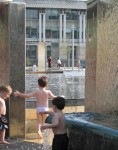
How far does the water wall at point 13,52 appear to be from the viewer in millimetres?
7434

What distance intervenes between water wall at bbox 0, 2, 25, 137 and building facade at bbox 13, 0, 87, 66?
63612mm

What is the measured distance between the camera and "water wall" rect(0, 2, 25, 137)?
7434 millimetres

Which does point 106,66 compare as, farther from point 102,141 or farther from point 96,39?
point 102,141

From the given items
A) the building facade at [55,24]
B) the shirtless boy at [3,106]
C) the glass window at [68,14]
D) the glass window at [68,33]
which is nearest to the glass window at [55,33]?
the building facade at [55,24]

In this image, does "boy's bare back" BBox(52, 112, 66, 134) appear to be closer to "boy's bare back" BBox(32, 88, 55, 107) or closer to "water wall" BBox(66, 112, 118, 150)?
"water wall" BBox(66, 112, 118, 150)

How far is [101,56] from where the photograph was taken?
5.84 meters

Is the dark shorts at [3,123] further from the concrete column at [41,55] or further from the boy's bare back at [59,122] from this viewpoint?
the concrete column at [41,55]

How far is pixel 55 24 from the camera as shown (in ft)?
244

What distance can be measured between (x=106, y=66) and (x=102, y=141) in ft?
6.17

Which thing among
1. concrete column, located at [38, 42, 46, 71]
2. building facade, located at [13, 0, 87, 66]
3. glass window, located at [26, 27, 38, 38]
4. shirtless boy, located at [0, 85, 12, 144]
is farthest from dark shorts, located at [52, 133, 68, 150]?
glass window, located at [26, 27, 38, 38]

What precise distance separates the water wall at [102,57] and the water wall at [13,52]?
1612 mm

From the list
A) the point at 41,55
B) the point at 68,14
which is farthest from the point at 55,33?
the point at 41,55

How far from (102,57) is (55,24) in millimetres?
69196

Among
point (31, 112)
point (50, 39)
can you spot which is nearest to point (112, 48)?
point (31, 112)
